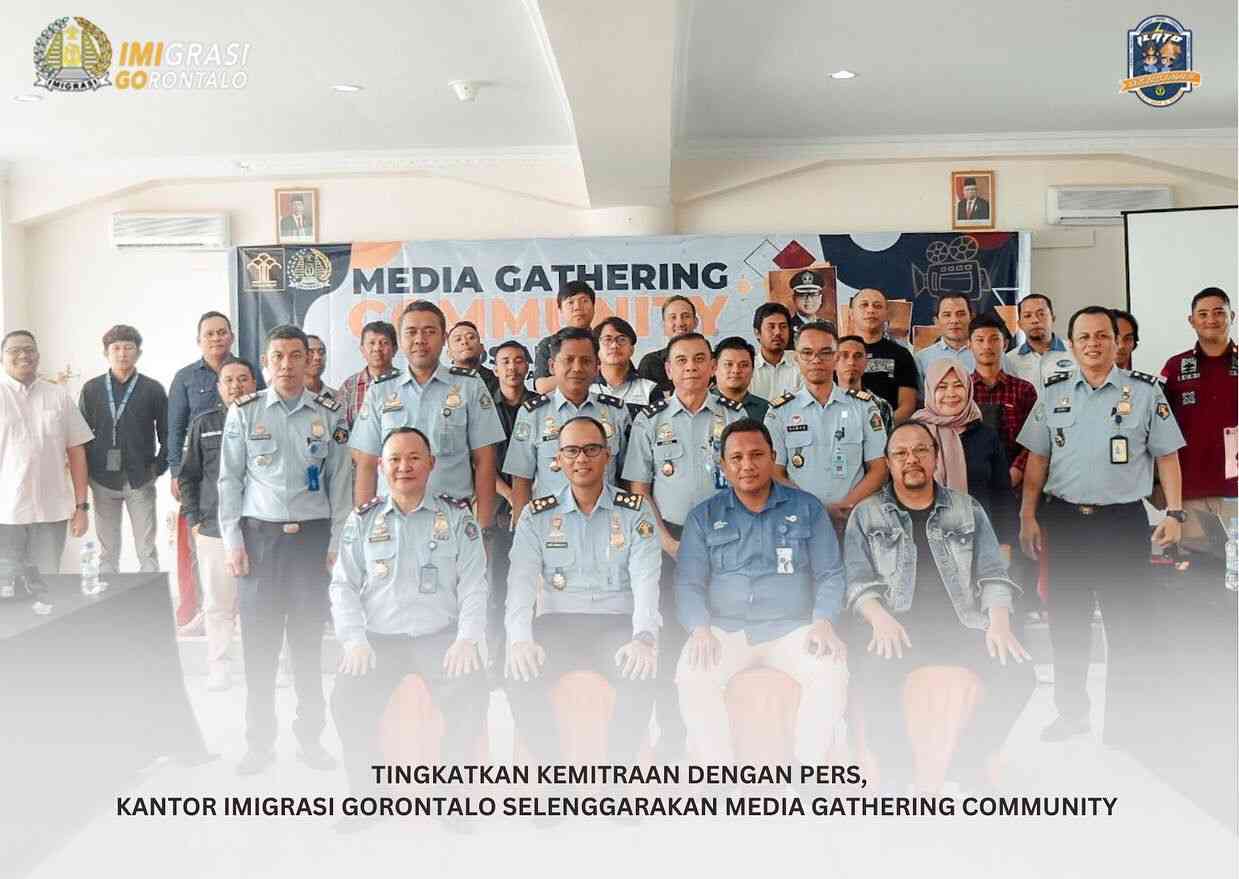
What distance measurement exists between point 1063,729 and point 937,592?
711mm

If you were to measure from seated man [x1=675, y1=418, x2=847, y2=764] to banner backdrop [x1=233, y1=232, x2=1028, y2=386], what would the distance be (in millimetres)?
2350

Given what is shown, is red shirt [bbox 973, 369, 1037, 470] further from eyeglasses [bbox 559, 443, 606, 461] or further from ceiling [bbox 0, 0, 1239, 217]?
eyeglasses [bbox 559, 443, 606, 461]

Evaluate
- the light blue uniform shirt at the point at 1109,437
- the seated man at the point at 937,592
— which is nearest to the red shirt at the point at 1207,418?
the light blue uniform shirt at the point at 1109,437

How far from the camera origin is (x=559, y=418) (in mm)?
3451

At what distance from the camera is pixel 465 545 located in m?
3.05

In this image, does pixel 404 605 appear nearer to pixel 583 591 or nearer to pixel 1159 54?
pixel 583 591

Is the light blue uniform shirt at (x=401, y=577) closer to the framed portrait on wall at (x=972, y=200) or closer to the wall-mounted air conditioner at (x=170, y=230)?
the wall-mounted air conditioner at (x=170, y=230)

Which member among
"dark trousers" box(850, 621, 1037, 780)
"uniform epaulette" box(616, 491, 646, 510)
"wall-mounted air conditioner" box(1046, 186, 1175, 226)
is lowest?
"dark trousers" box(850, 621, 1037, 780)

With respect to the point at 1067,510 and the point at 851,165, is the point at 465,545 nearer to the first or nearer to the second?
the point at 1067,510

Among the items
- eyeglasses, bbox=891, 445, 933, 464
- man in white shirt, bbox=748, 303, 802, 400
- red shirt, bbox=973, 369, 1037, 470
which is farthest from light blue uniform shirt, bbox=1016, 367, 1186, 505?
man in white shirt, bbox=748, 303, 802, 400

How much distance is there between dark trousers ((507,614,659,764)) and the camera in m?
3.02

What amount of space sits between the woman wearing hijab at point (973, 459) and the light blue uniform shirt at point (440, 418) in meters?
1.42

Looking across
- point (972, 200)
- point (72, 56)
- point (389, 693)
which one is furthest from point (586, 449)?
point (972, 200)

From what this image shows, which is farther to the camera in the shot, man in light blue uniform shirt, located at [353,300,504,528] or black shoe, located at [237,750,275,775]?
man in light blue uniform shirt, located at [353,300,504,528]
